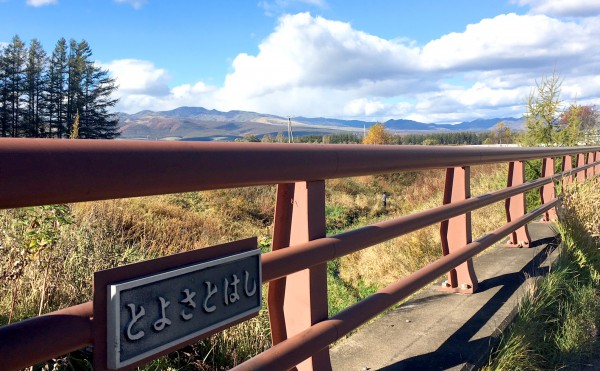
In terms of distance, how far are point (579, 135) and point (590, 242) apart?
48.4 ft

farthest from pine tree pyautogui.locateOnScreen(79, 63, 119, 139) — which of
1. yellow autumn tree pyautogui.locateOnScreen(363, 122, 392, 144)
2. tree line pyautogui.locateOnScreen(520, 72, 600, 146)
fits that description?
tree line pyautogui.locateOnScreen(520, 72, 600, 146)

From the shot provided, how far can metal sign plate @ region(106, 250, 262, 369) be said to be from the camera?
1.40 meters

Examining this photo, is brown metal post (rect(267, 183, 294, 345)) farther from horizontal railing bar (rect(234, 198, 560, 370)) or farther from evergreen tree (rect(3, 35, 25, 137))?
evergreen tree (rect(3, 35, 25, 137))

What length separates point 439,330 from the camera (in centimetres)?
363

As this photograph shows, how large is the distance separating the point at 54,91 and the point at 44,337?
78.8m

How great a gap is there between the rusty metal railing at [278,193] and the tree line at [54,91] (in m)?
66.4

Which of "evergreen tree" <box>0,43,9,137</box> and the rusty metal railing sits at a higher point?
"evergreen tree" <box>0,43,9,137</box>

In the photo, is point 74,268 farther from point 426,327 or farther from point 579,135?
point 579,135

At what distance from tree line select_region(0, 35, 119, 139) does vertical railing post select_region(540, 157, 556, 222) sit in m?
62.9

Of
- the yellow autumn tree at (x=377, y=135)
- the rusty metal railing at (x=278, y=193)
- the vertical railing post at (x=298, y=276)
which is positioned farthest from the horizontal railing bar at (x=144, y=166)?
the yellow autumn tree at (x=377, y=135)

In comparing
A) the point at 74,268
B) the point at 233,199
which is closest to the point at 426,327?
the point at 74,268

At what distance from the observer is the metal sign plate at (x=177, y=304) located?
4.59 ft

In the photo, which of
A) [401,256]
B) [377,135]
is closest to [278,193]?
[401,256]

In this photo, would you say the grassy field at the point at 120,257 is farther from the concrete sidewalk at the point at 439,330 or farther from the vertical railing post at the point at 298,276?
the vertical railing post at the point at 298,276
